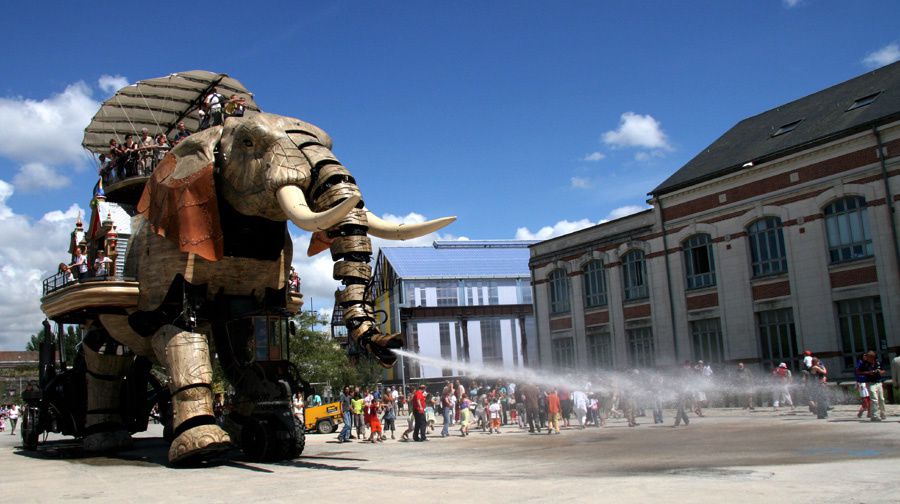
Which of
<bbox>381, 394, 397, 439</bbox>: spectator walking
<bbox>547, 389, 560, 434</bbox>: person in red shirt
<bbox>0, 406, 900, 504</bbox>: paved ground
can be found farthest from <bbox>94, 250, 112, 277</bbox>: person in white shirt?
<bbox>547, 389, 560, 434</bbox>: person in red shirt

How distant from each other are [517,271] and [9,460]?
49.6 m

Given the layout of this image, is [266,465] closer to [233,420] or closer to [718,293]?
[233,420]

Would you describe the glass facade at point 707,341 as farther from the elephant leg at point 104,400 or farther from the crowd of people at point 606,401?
the elephant leg at point 104,400

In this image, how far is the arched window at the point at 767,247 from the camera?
3141cm

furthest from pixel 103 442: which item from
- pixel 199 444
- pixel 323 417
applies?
pixel 323 417

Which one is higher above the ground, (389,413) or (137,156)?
(137,156)

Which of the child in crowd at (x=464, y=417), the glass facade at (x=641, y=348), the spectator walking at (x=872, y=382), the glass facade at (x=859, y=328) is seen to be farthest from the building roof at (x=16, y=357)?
the spectator walking at (x=872, y=382)

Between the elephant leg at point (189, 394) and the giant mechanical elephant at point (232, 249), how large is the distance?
0.02 meters

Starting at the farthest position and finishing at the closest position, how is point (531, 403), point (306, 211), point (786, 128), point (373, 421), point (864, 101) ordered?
point (786, 128) → point (864, 101) → point (531, 403) → point (373, 421) → point (306, 211)

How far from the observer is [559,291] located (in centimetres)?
4238

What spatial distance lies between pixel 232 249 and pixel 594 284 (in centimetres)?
2859

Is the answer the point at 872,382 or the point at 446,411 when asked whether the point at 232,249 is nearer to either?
the point at 446,411

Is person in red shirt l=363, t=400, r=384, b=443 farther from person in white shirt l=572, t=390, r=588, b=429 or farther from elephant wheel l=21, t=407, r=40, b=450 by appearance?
elephant wheel l=21, t=407, r=40, b=450

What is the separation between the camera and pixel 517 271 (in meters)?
63.8
